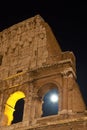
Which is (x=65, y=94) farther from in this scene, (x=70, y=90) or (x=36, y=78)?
(x=36, y=78)

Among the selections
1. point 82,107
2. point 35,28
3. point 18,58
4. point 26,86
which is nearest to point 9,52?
point 18,58

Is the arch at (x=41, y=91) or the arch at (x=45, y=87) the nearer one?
the arch at (x=41, y=91)

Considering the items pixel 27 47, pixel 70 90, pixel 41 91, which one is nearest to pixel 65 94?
pixel 70 90

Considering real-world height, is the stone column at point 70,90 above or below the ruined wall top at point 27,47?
below

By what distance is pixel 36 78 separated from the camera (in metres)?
14.7

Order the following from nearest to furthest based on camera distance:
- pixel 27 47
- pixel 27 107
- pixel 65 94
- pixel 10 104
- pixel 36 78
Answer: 1. pixel 65 94
2. pixel 27 107
3. pixel 36 78
4. pixel 10 104
5. pixel 27 47

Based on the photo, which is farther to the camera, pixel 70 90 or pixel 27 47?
pixel 27 47

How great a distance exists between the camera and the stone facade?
42.2 feet

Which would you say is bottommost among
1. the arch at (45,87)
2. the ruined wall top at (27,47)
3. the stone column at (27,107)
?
the stone column at (27,107)

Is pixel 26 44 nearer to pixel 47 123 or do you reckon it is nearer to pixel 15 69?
pixel 15 69

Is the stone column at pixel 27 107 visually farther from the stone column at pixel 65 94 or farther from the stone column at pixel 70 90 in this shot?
the stone column at pixel 70 90

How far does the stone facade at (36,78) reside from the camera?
12.9 meters

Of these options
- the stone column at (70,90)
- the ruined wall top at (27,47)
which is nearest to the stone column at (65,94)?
the stone column at (70,90)

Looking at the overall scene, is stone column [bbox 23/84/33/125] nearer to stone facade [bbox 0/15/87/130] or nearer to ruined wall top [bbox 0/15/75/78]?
stone facade [bbox 0/15/87/130]
